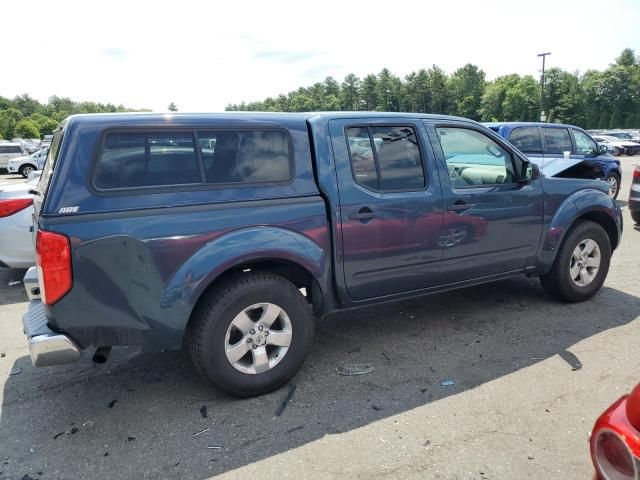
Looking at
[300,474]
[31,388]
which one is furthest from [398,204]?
[31,388]

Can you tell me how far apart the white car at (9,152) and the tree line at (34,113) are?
9401mm

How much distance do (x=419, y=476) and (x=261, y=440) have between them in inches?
36.1

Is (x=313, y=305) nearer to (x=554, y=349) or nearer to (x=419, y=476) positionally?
(x=419, y=476)

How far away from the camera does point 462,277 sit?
167 inches

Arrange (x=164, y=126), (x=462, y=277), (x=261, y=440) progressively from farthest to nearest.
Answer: (x=462, y=277) → (x=164, y=126) → (x=261, y=440)

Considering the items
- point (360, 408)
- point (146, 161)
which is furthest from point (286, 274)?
point (146, 161)

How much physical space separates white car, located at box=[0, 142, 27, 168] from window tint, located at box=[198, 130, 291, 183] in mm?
26241

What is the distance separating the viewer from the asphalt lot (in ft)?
8.70

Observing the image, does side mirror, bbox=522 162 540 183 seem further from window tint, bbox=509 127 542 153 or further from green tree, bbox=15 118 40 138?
green tree, bbox=15 118 40 138

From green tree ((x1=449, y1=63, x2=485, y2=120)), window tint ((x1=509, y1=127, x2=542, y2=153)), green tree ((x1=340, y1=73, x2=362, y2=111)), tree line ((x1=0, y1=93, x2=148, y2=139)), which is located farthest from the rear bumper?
green tree ((x1=340, y1=73, x2=362, y2=111))

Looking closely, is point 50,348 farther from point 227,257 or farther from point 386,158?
point 386,158

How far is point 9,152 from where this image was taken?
2488 cm

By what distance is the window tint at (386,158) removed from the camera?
368 cm

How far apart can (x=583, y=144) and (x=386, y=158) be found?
9185 mm
